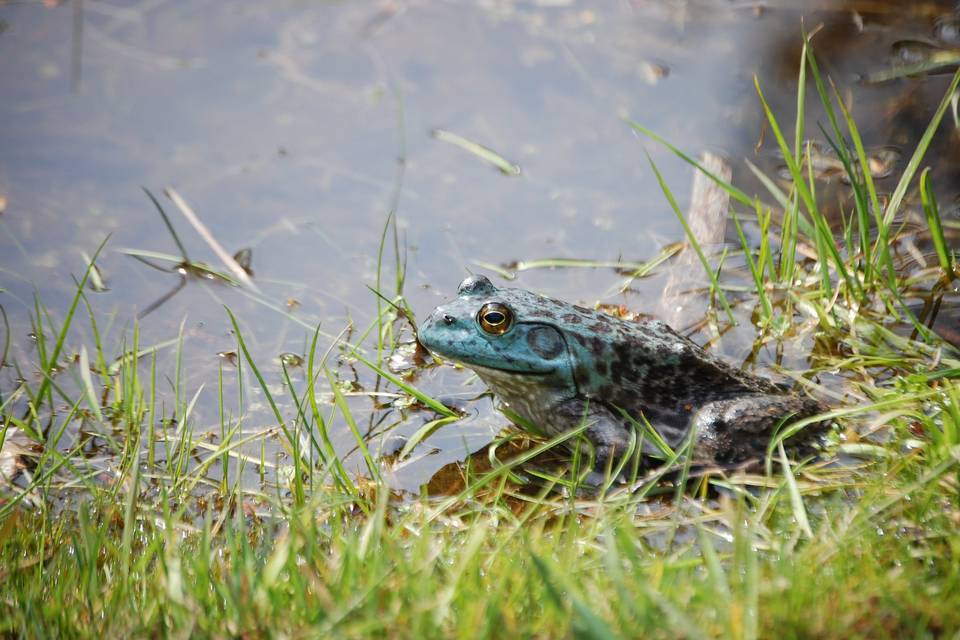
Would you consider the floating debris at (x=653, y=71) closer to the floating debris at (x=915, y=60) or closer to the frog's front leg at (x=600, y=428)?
the floating debris at (x=915, y=60)

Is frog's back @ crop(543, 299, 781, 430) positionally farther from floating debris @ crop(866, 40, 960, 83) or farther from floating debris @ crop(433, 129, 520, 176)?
floating debris @ crop(866, 40, 960, 83)

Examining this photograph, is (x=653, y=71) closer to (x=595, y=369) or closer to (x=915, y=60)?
(x=915, y=60)

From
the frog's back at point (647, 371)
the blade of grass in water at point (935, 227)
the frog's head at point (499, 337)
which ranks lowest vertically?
the frog's back at point (647, 371)

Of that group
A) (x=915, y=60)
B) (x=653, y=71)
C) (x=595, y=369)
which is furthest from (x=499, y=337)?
(x=915, y=60)

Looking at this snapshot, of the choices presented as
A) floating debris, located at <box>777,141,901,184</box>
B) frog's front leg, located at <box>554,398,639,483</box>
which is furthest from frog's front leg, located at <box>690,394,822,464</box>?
floating debris, located at <box>777,141,901,184</box>

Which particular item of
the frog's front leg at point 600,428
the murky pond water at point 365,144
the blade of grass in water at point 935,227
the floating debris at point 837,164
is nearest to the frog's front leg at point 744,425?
the frog's front leg at point 600,428
